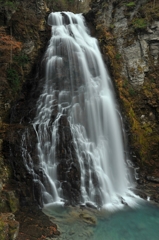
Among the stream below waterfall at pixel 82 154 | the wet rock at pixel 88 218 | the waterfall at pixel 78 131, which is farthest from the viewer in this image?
the waterfall at pixel 78 131

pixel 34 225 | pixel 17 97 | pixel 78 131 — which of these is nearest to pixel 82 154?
pixel 78 131

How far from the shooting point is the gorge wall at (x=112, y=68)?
11.6 m

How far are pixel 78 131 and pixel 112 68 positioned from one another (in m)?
6.44

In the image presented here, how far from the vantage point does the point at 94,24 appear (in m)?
19.9

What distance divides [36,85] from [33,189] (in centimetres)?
709

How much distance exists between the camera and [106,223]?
9.06m

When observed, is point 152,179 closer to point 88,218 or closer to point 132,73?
point 88,218

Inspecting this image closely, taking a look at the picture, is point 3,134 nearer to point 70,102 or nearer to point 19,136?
point 19,136

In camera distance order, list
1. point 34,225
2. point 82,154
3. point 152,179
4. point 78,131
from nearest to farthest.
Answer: point 34,225
point 82,154
point 78,131
point 152,179

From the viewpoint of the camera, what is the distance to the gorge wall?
11594mm

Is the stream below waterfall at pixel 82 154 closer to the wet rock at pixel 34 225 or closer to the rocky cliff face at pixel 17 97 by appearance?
the wet rock at pixel 34 225

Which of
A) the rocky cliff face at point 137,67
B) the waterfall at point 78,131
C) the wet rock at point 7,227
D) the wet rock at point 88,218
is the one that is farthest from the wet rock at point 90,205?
the rocky cliff face at point 137,67

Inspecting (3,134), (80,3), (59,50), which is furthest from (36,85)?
(80,3)

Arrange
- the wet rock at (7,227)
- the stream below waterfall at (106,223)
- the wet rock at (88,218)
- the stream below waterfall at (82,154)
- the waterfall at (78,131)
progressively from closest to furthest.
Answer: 1. the wet rock at (7,227)
2. the stream below waterfall at (106,223)
3. the wet rock at (88,218)
4. the stream below waterfall at (82,154)
5. the waterfall at (78,131)
